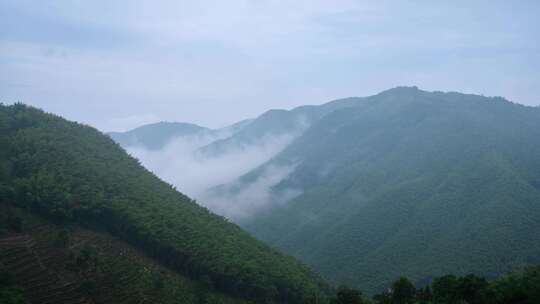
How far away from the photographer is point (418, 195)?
376 ft

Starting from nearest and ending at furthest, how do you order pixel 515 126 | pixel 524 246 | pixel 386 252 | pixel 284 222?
pixel 524 246 < pixel 386 252 < pixel 284 222 < pixel 515 126

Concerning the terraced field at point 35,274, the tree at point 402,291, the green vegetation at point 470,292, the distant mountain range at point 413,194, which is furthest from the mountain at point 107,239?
the distant mountain range at point 413,194

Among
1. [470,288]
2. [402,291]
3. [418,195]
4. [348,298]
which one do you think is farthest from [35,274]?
[418,195]

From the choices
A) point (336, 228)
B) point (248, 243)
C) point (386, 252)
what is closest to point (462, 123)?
point (336, 228)

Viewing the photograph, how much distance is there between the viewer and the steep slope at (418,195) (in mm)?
82506

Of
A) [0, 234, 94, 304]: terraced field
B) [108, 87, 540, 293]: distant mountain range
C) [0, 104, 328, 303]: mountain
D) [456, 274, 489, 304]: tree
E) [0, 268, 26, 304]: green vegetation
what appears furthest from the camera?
[108, 87, 540, 293]: distant mountain range

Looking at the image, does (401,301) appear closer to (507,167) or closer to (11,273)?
(11,273)

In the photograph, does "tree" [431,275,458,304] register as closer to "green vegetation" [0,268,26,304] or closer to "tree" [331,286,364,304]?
"tree" [331,286,364,304]

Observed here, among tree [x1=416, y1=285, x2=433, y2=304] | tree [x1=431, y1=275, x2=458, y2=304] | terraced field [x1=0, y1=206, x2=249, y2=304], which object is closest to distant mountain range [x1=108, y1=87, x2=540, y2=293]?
tree [x1=416, y1=285, x2=433, y2=304]

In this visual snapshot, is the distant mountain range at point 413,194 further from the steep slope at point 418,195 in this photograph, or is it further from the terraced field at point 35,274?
the terraced field at point 35,274

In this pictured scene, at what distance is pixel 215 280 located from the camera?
43625mm

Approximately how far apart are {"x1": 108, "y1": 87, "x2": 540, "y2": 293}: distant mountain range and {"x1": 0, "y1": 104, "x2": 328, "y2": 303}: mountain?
39485 mm

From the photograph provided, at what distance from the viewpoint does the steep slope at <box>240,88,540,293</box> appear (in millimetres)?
82506

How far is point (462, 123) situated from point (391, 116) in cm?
3783
